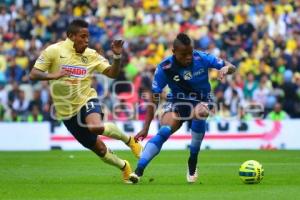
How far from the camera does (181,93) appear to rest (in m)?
13.6

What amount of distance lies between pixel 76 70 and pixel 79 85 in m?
0.24

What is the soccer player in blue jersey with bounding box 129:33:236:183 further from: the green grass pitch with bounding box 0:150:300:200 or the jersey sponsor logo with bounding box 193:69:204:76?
the green grass pitch with bounding box 0:150:300:200

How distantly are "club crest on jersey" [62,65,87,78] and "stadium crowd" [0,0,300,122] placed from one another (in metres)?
12.1

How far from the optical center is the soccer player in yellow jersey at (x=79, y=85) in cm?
1388

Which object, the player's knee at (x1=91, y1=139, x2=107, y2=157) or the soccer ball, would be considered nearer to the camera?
the soccer ball

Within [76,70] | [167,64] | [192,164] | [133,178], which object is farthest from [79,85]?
[192,164]

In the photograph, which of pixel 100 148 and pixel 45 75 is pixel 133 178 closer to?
pixel 100 148

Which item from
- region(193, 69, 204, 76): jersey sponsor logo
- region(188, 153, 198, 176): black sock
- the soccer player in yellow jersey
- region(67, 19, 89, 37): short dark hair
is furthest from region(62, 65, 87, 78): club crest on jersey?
region(188, 153, 198, 176): black sock

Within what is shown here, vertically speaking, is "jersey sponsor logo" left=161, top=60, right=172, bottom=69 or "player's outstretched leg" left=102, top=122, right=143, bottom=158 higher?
"jersey sponsor logo" left=161, top=60, right=172, bottom=69

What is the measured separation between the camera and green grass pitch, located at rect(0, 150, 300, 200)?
11.6m

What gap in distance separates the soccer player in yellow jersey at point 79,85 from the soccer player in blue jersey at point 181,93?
0.76m

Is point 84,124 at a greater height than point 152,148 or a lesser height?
greater

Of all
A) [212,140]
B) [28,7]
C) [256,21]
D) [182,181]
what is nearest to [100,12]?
[28,7]

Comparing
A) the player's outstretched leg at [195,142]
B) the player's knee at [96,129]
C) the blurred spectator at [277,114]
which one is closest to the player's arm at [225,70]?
the player's outstretched leg at [195,142]
